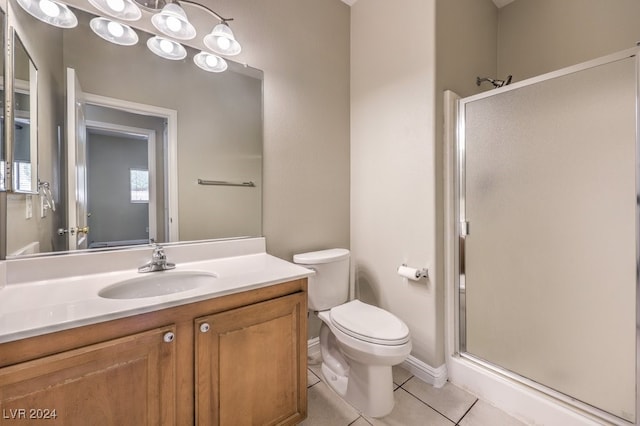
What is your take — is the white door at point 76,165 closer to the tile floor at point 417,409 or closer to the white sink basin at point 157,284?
the white sink basin at point 157,284

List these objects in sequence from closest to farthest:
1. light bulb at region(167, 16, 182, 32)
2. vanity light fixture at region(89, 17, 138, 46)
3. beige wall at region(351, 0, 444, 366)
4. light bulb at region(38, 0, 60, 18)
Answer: light bulb at region(38, 0, 60, 18) → vanity light fixture at region(89, 17, 138, 46) → light bulb at region(167, 16, 182, 32) → beige wall at region(351, 0, 444, 366)

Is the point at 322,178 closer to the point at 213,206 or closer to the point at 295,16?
the point at 213,206

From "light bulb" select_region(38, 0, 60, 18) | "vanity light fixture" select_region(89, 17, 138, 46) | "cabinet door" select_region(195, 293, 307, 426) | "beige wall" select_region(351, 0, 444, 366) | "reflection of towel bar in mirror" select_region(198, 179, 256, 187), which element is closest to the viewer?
"cabinet door" select_region(195, 293, 307, 426)

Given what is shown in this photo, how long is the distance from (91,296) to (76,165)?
0.63 m

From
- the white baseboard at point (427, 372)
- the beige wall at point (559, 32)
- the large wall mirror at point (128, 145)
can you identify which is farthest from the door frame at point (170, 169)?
the beige wall at point (559, 32)

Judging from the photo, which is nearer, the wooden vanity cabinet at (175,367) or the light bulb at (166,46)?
the wooden vanity cabinet at (175,367)

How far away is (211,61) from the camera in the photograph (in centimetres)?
154

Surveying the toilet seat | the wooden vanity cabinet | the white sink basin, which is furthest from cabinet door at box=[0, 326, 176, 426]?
the toilet seat

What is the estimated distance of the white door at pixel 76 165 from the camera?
119cm

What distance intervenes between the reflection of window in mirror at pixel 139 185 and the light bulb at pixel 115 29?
0.62m

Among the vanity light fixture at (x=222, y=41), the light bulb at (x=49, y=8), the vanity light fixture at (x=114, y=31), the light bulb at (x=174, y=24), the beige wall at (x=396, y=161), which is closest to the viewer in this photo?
the light bulb at (x=49, y=8)

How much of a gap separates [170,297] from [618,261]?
6.22 feet

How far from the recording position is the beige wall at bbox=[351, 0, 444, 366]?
1.69m

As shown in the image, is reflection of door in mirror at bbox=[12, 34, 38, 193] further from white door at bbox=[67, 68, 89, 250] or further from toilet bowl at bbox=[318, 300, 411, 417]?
toilet bowl at bbox=[318, 300, 411, 417]
